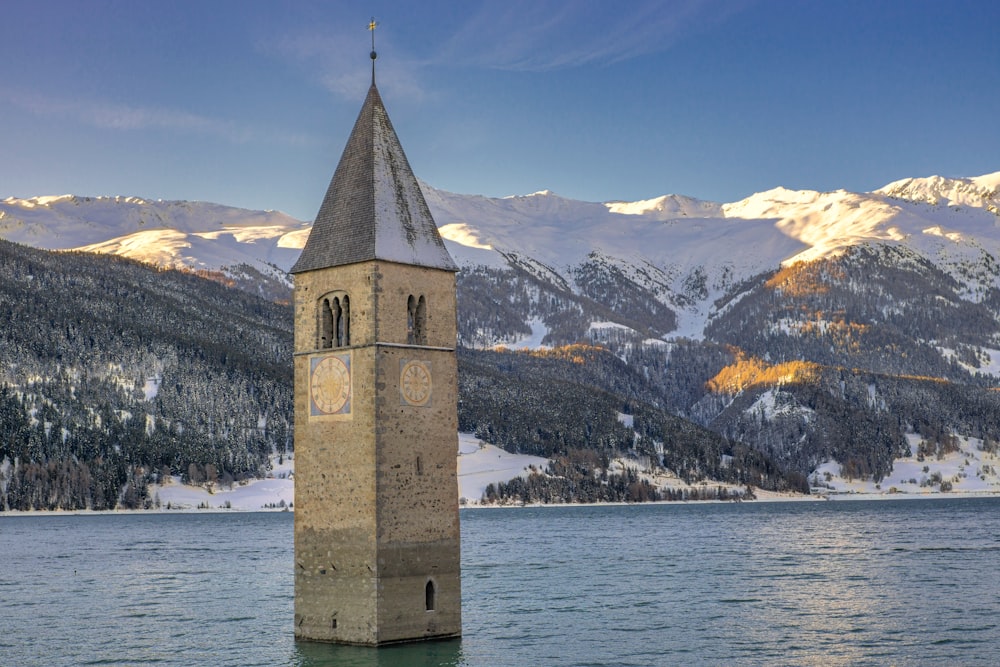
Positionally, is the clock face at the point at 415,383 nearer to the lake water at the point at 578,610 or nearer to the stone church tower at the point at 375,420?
the stone church tower at the point at 375,420

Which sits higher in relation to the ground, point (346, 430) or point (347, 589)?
point (346, 430)

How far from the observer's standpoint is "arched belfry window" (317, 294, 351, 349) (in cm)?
6250

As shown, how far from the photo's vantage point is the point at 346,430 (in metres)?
61.1

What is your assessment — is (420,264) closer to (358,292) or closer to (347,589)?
(358,292)

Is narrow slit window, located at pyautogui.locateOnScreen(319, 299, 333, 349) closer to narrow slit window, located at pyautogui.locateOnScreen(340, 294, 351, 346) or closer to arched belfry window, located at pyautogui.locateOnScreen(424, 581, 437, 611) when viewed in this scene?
narrow slit window, located at pyautogui.locateOnScreen(340, 294, 351, 346)

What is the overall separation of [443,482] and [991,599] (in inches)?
2021

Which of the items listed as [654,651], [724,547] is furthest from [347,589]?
[724,547]

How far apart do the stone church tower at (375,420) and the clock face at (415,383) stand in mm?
60

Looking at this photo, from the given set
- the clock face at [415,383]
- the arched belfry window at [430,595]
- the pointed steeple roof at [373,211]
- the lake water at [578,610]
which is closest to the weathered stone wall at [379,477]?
the clock face at [415,383]

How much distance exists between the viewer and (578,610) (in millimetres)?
88312

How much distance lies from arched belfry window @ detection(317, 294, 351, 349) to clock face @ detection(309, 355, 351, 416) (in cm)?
84

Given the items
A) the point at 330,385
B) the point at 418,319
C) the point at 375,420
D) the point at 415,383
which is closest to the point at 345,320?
the point at 330,385

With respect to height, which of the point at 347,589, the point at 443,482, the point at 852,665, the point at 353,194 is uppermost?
the point at 353,194

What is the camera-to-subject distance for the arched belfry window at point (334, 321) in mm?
62500
